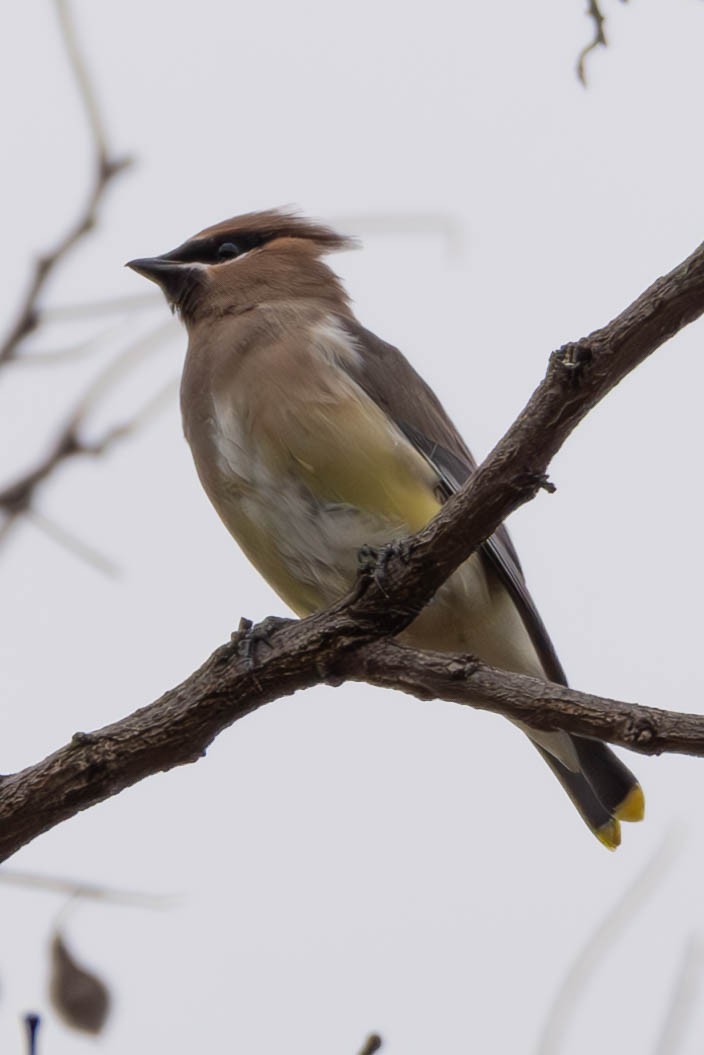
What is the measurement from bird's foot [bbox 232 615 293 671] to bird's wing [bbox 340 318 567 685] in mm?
1212

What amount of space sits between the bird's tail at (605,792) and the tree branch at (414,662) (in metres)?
1.48

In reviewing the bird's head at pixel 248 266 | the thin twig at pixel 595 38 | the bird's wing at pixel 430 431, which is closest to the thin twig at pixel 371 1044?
the thin twig at pixel 595 38

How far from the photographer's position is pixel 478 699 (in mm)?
3338

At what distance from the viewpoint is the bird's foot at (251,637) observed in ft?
11.2

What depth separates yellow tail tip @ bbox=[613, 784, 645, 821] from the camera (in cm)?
481

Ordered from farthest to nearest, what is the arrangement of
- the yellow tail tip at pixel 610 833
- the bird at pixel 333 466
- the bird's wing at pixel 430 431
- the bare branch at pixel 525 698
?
the yellow tail tip at pixel 610 833 < the bird's wing at pixel 430 431 < the bird at pixel 333 466 < the bare branch at pixel 525 698

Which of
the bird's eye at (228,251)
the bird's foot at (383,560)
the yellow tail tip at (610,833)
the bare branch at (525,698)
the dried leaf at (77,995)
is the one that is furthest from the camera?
the bird's eye at (228,251)

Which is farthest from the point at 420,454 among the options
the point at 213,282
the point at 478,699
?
the point at 478,699

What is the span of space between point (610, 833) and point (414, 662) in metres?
1.74

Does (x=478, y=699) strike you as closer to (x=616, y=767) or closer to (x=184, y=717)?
(x=184, y=717)

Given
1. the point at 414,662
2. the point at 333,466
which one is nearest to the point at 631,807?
the point at 333,466

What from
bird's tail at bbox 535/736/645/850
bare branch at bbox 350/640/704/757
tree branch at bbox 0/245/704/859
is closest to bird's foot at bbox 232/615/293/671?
tree branch at bbox 0/245/704/859

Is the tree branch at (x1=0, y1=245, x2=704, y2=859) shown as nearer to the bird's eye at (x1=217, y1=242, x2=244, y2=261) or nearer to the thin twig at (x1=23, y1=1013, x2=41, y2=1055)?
the thin twig at (x1=23, y1=1013, x2=41, y2=1055)

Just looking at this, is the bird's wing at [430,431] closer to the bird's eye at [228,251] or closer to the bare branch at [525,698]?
the bird's eye at [228,251]
